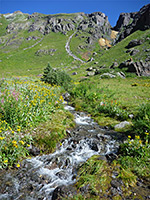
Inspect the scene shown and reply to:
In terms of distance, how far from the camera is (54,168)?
4.77 meters

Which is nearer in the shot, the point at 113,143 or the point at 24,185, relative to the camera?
the point at 24,185

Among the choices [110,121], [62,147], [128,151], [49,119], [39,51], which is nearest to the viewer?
[128,151]

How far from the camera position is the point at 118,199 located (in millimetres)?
3426

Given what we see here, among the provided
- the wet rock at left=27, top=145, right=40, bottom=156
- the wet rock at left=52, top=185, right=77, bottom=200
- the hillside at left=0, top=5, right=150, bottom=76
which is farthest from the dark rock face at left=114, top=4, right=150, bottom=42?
the wet rock at left=52, top=185, right=77, bottom=200

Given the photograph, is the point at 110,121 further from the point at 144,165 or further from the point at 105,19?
the point at 105,19

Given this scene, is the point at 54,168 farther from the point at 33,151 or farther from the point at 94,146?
the point at 94,146

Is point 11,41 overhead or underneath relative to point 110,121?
overhead

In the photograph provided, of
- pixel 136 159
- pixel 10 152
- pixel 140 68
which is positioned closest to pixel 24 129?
pixel 10 152

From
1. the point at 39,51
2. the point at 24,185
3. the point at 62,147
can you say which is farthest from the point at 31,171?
the point at 39,51

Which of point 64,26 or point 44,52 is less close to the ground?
point 64,26

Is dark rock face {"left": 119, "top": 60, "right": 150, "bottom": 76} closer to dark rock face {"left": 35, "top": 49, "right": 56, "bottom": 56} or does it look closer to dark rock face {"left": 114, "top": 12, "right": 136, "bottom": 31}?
dark rock face {"left": 35, "top": 49, "right": 56, "bottom": 56}

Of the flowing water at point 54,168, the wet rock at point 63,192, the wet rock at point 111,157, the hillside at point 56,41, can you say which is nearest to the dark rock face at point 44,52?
the hillside at point 56,41

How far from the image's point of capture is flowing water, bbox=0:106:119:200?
12.6ft

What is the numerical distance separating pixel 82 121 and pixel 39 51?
9795 cm
